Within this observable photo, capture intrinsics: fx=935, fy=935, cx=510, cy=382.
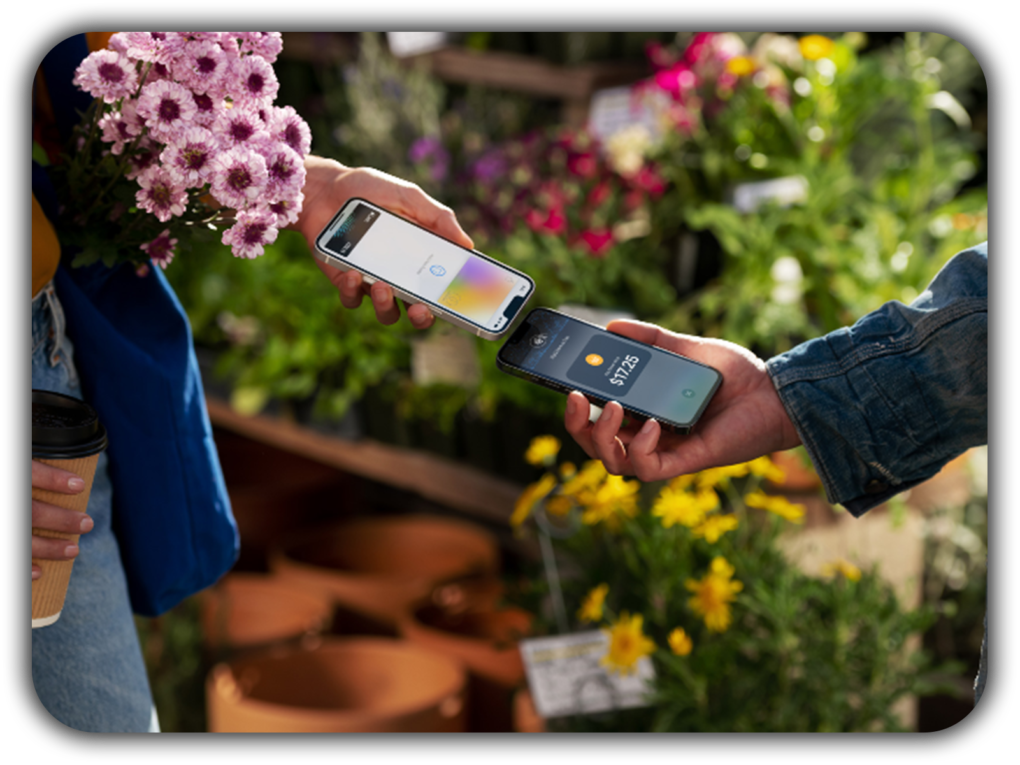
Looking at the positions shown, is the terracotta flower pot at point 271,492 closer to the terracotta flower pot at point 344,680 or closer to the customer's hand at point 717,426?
the terracotta flower pot at point 344,680

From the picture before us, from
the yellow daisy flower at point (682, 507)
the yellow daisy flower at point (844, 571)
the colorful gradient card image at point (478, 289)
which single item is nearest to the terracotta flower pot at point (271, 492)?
the yellow daisy flower at point (682, 507)

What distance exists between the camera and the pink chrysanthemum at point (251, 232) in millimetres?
660

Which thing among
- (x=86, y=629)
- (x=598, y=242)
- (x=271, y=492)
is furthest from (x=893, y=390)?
(x=271, y=492)

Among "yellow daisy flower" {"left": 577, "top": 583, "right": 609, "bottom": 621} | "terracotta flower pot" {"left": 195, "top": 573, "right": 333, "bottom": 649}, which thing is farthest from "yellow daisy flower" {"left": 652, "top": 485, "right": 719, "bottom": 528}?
"terracotta flower pot" {"left": 195, "top": 573, "right": 333, "bottom": 649}

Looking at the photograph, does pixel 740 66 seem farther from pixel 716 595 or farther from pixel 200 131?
pixel 200 131

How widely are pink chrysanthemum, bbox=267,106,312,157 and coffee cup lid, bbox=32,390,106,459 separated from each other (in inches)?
9.6

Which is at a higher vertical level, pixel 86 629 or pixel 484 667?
pixel 86 629

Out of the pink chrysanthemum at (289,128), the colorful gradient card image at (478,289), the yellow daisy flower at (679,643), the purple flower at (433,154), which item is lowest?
the yellow daisy flower at (679,643)

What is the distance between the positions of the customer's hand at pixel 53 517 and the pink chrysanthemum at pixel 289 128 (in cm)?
27

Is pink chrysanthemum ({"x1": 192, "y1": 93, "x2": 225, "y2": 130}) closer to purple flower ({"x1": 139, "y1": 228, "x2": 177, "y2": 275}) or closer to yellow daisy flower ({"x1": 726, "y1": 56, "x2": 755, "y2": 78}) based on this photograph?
purple flower ({"x1": 139, "y1": 228, "x2": 177, "y2": 275})

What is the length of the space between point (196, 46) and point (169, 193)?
10 cm

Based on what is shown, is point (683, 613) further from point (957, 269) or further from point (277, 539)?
point (277, 539)

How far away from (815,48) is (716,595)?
98 cm

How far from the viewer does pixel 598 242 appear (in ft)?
5.48
